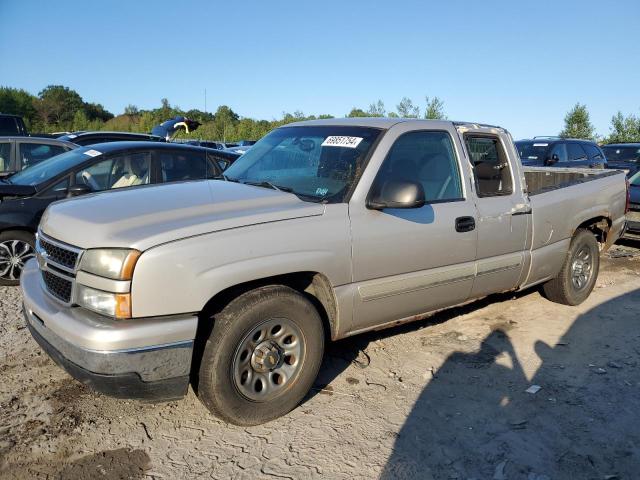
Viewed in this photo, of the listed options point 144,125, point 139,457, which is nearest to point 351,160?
point 139,457

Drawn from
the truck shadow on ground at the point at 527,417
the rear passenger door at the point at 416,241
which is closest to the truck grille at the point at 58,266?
the rear passenger door at the point at 416,241

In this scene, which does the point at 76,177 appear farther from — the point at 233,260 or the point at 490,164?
the point at 490,164

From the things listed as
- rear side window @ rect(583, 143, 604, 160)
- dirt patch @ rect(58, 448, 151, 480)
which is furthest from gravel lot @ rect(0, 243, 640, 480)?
rear side window @ rect(583, 143, 604, 160)

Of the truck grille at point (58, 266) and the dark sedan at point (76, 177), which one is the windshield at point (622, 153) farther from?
the truck grille at point (58, 266)

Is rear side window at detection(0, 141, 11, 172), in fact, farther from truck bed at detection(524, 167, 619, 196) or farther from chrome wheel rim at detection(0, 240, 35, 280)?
truck bed at detection(524, 167, 619, 196)

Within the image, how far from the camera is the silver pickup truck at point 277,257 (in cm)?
273

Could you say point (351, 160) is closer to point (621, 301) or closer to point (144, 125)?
point (621, 301)

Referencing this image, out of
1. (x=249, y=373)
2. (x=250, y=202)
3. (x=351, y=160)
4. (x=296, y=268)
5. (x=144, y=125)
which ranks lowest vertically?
(x=249, y=373)

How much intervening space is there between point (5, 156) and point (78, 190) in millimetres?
2900

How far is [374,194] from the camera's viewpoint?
139 inches

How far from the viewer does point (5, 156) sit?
24.1 ft

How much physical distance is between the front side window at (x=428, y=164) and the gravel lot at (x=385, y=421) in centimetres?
135

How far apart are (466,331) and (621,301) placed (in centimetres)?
225

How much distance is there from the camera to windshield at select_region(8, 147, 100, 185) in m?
5.85
